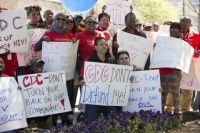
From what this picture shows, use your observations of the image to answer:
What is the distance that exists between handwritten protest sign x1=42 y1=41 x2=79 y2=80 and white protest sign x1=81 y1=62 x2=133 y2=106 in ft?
2.33

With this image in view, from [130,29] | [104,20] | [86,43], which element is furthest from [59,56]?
[130,29]

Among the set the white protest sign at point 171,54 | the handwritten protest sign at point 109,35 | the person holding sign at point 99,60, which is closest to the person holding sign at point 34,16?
the handwritten protest sign at point 109,35

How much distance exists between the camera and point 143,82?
21.9 feet

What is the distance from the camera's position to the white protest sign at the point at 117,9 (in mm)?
9109

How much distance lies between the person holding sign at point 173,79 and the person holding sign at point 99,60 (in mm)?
1082

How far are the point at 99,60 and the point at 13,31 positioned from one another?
4.65 ft

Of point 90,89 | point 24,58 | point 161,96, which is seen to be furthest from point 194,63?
point 24,58

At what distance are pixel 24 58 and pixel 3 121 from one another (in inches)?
57.5

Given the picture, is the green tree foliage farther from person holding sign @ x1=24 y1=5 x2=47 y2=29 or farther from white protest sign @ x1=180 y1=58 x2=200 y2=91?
person holding sign @ x1=24 y1=5 x2=47 y2=29

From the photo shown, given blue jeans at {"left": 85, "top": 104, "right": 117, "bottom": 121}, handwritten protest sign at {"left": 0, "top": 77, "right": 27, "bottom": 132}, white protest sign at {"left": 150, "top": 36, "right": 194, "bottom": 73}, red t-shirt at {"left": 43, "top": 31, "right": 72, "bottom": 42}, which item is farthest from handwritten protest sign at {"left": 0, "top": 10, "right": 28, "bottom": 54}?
white protest sign at {"left": 150, "top": 36, "right": 194, "bottom": 73}

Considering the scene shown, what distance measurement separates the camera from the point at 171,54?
7070 mm

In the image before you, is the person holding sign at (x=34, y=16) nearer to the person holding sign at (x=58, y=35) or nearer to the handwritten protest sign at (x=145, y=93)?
the person holding sign at (x=58, y=35)

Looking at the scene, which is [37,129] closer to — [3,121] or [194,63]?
[3,121]

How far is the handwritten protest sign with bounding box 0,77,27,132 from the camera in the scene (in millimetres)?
5840
